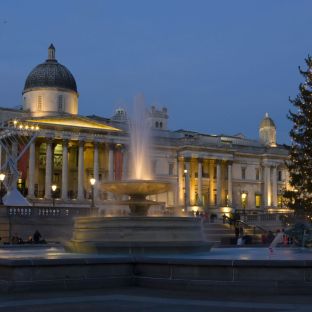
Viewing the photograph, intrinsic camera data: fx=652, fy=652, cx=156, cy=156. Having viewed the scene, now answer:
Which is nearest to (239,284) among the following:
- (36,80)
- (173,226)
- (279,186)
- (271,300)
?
(271,300)

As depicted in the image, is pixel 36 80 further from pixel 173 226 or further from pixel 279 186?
pixel 173 226

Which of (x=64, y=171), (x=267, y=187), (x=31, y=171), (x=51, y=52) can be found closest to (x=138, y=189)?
(x=31, y=171)

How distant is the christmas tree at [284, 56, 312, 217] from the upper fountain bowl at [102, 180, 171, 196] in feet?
72.8

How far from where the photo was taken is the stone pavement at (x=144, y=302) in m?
10.7

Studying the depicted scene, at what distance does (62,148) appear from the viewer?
72.8m

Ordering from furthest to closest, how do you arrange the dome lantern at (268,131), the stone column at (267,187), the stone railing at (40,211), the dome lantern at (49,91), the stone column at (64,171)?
the dome lantern at (268,131)
the stone column at (267,187)
the dome lantern at (49,91)
the stone column at (64,171)
the stone railing at (40,211)

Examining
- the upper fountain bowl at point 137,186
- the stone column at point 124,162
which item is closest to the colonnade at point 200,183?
the stone column at point 124,162

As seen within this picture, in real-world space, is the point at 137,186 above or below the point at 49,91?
below

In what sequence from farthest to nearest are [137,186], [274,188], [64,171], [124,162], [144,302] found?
[274,188] → [124,162] → [64,171] → [137,186] → [144,302]

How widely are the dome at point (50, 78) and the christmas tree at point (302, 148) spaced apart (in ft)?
131

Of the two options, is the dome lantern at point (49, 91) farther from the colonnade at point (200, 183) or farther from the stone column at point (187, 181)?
the colonnade at point (200, 183)

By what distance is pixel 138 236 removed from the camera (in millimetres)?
17766

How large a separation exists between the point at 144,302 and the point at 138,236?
247 inches

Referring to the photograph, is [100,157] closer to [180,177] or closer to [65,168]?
[65,168]
